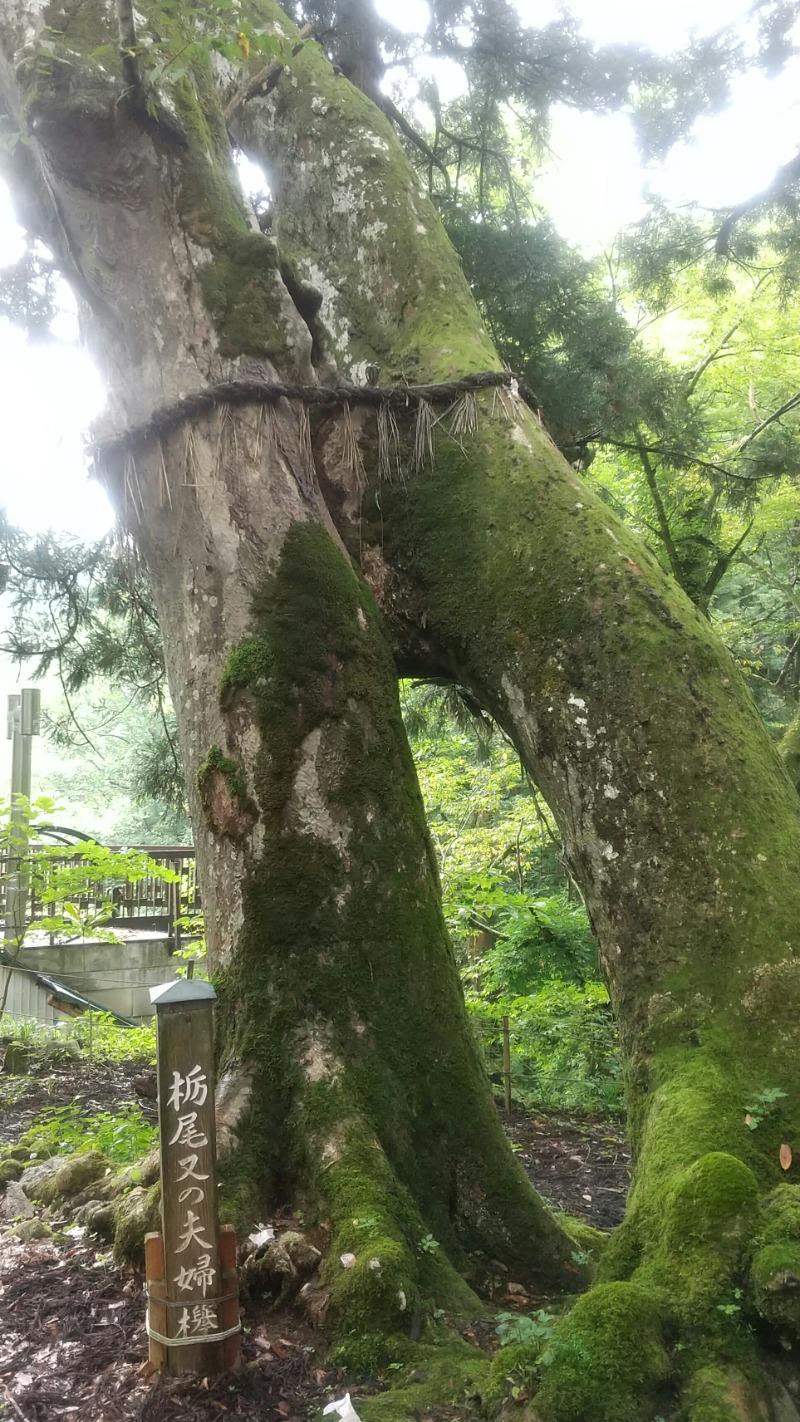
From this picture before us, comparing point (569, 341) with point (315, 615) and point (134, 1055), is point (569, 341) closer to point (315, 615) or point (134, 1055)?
point (315, 615)

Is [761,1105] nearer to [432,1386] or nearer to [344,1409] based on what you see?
[432,1386]

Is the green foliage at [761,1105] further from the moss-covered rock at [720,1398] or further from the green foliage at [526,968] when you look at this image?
the green foliage at [526,968]

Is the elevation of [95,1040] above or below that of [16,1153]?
above

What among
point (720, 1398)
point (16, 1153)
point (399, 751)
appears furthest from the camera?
point (16, 1153)

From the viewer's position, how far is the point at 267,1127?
3043 mm

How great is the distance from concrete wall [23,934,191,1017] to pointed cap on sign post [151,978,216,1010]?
893cm

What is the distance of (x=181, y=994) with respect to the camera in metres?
2.49

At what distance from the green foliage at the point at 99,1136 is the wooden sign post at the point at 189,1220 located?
6.85ft

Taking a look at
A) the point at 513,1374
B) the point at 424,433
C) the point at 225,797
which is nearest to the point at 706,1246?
the point at 513,1374

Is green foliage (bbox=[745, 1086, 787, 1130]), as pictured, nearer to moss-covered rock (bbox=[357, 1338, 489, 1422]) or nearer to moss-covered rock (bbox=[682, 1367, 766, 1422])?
moss-covered rock (bbox=[682, 1367, 766, 1422])

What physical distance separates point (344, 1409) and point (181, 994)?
3.48 ft

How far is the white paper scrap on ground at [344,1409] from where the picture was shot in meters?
2.16

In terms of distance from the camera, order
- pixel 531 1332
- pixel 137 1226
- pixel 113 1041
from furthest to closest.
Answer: pixel 113 1041 → pixel 137 1226 → pixel 531 1332

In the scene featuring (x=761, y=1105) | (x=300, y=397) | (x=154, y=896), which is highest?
(x=300, y=397)
